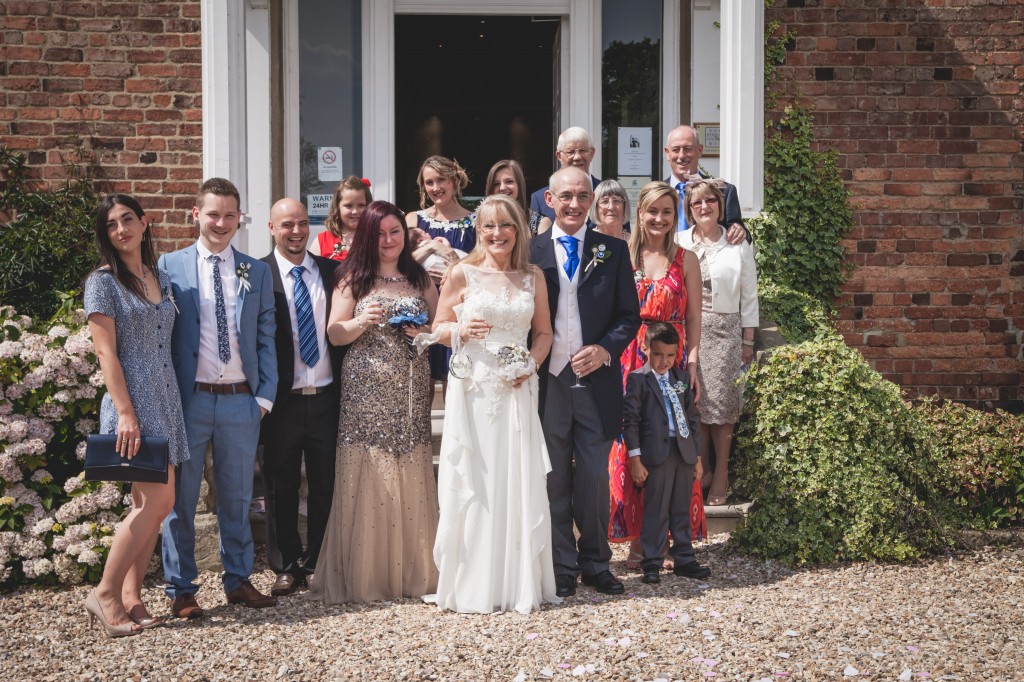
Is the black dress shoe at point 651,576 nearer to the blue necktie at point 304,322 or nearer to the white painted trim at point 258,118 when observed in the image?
the blue necktie at point 304,322

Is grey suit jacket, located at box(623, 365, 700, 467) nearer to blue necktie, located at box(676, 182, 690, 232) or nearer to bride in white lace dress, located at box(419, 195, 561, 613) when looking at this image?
bride in white lace dress, located at box(419, 195, 561, 613)

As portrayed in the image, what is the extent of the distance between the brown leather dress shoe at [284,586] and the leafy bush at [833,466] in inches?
90.4

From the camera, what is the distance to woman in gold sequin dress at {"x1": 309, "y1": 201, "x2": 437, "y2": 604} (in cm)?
468

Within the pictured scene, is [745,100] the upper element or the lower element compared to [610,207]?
upper

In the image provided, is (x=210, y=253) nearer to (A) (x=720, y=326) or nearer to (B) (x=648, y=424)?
(B) (x=648, y=424)

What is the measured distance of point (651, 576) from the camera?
4859 millimetres

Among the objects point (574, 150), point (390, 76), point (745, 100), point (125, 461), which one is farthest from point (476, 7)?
point (125, 461)

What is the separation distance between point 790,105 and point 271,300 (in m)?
4.44

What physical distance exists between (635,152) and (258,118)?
274 centimetres

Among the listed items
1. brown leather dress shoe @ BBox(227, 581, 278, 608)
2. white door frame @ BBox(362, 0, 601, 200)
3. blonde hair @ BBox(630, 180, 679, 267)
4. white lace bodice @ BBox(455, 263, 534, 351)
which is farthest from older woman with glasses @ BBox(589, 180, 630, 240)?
brown leather dress shoe @ BBox(227, 581, 278, 608)

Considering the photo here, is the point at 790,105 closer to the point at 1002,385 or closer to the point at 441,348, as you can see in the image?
the point at 1002,385

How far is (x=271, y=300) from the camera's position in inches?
182

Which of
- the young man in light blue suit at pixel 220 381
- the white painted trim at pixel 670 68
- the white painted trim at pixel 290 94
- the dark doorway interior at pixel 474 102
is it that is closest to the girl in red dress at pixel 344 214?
the young man in light blue suit at pixel 220 381

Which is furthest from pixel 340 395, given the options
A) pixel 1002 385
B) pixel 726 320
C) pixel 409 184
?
pixel 409 184
